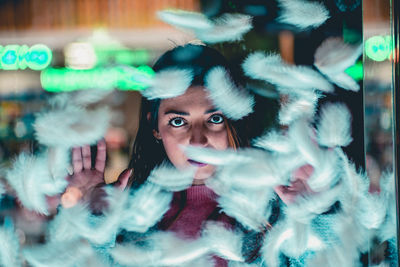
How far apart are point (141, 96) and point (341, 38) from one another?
0.49m

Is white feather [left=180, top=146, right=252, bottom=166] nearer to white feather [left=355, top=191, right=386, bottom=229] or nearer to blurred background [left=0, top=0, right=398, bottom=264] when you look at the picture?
blurred background [left=0, top=0, right=398, bottom=264]

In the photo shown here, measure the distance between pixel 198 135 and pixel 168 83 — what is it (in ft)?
0.45

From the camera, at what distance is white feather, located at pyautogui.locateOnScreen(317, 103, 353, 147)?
115 cm

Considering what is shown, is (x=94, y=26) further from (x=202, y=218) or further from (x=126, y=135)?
(x=202, y=218)

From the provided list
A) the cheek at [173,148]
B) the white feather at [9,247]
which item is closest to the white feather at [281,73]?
the cheek at [173,148]

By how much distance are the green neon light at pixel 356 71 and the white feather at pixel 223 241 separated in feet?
1.51

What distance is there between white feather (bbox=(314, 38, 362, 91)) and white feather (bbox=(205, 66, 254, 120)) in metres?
0.20

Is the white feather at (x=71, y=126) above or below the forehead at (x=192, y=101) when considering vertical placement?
below

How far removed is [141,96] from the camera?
1.13m

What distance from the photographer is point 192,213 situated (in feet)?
3.78

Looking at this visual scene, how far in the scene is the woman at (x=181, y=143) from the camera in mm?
1138

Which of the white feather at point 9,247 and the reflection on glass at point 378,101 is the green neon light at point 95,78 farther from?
the reflection on glass at point 378,101

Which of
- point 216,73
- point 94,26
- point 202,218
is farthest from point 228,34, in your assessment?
point 202,218

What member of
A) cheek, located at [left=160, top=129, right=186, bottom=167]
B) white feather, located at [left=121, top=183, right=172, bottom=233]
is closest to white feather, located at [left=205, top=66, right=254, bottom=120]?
cheek, located at [left=160, top=129, right=186, bottom=167]
